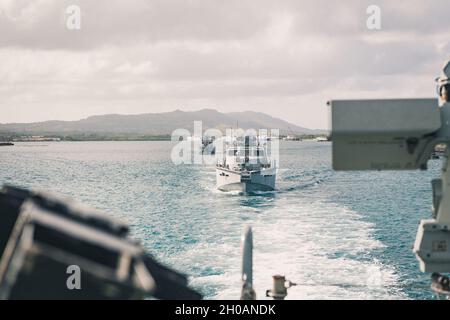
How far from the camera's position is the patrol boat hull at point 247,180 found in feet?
195

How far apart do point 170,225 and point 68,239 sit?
38.5 m

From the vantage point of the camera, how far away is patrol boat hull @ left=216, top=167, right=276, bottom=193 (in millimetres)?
59375

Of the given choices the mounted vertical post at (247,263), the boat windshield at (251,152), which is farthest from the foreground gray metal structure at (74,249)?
the boat windshield at (251,152)

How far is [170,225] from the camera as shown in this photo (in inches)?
1665

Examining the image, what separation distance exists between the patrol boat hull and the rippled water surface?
114 cm

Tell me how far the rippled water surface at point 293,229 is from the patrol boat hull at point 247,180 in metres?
1.14

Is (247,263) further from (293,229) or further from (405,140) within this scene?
(293,229)

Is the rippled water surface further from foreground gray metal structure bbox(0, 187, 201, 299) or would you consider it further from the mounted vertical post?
foreground gray metal structure bbox(0, 187, 201, 299)

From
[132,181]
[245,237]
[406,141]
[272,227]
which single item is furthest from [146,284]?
[132,181]

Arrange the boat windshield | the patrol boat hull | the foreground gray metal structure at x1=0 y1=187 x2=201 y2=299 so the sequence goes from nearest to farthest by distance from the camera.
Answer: the foreground gray metal structure at x1=0 y1=187 x2=201 y2=299 < the patrol boat hull < the boat windshield

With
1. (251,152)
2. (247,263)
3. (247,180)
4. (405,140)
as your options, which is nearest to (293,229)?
(247,180)

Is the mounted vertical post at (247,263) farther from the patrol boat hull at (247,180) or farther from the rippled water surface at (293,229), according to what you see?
the patrol boat hull at (247,180)

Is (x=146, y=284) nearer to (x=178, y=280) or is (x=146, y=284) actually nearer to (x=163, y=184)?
(x=178, y=280)

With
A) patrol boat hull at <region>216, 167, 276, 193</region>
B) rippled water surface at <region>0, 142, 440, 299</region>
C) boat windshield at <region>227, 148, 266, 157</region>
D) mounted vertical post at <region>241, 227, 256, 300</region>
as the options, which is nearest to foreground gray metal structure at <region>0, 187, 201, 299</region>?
mounted vertical post at <region>241, 227, 256, 300</region>
